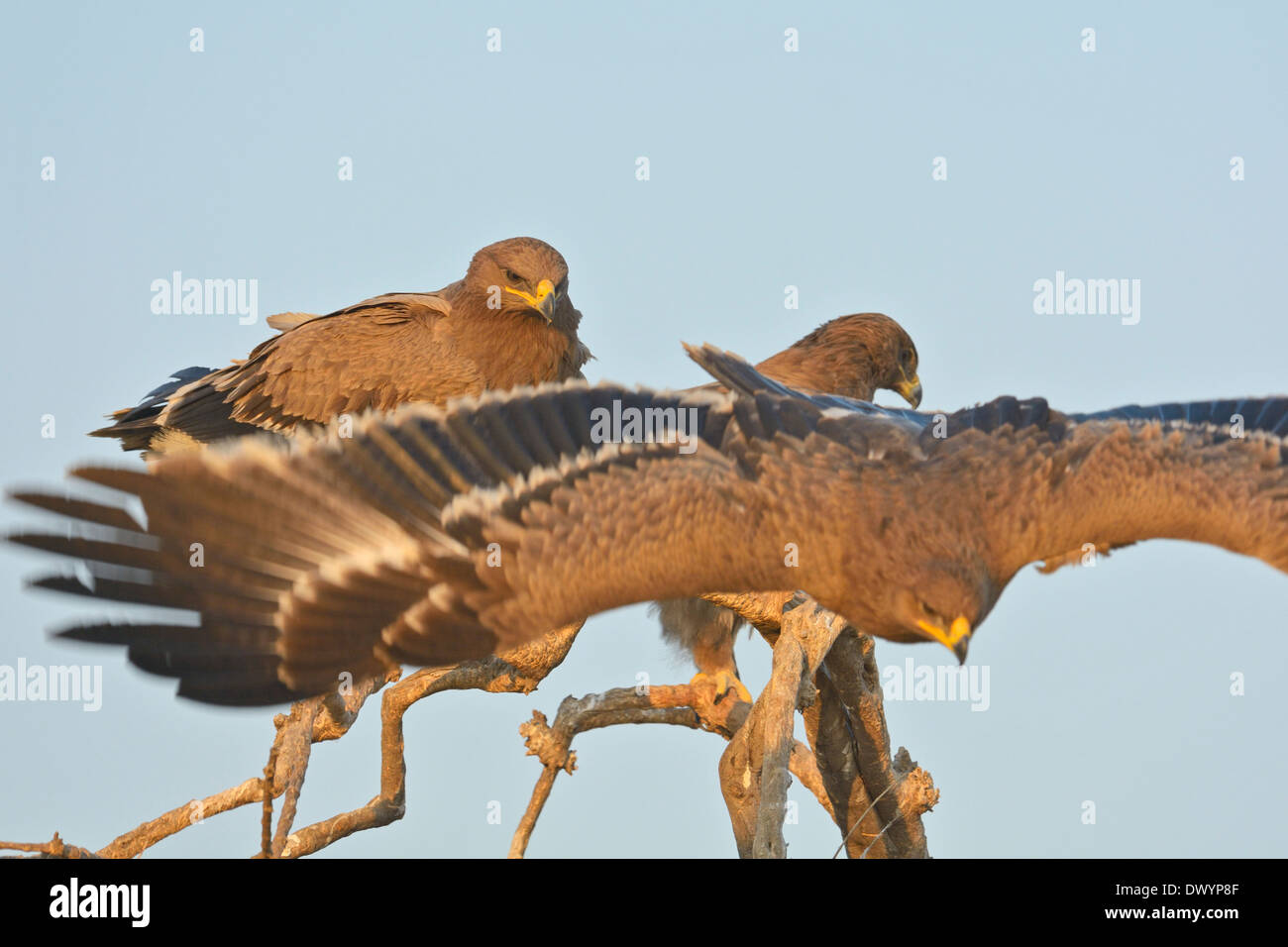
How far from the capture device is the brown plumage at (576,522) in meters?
4.42

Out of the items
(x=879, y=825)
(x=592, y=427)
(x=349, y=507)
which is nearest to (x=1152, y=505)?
(x=592, y=427)

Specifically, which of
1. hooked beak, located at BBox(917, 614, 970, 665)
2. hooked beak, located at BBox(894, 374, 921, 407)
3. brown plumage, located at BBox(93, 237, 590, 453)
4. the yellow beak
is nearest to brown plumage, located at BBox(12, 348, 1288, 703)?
hooked beak, located at BBox(917, 614, 970, 665)

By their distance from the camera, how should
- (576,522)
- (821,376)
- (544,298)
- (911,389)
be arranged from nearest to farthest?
1. (576,522)
2. (544,298)
3. (821,376)
4. (911,389)

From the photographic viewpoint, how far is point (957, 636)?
14.0 feet

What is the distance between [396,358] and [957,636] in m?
3.80

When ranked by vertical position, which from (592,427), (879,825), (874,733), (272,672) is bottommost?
(879,825)

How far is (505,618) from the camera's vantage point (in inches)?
177

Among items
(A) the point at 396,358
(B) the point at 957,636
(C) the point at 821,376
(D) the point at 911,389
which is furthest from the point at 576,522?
(D) the point at 911,389

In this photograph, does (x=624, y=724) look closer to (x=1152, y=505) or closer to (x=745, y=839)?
(x=745, y=839)

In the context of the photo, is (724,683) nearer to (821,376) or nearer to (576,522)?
(821,376)

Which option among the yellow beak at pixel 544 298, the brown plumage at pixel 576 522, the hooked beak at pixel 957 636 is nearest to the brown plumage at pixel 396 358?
the yellow beak at pixel 544 298

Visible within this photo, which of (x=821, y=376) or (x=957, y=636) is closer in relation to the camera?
(x=957, y=636)

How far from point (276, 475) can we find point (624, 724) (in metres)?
3.16

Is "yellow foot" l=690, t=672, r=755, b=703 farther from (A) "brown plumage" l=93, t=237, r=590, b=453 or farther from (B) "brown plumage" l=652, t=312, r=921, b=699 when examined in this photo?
(A) "brown plumage" l=93, t=237, r=590, b=453
